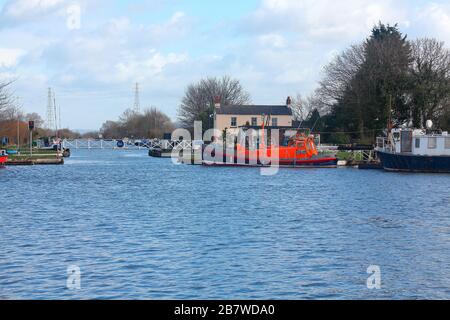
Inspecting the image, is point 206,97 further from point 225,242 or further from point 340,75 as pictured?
point 225,242

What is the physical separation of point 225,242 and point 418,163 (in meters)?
48.7

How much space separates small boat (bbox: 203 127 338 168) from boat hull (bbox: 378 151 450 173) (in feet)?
31.4

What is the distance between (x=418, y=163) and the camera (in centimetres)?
7375

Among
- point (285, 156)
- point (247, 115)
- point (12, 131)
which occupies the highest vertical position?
point (247, 115)

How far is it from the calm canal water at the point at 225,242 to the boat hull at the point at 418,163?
1879cm

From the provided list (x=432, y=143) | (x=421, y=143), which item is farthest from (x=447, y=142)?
(x=421, y=143)

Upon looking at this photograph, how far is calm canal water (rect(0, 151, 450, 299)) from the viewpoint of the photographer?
2158 centimetres

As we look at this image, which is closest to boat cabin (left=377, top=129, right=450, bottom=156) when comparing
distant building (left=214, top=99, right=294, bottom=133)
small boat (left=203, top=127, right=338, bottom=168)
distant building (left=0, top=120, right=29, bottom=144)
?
small boat (left=203, top=127, right=338, bottom=168)

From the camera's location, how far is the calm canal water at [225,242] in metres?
21.6

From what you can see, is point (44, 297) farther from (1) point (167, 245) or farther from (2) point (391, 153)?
(2) point (391, 153)

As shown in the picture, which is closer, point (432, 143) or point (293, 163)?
point (432, 143)

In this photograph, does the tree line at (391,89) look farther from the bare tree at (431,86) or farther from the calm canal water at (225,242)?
the calm canal water at (225,242)

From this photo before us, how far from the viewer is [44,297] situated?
20406 mm

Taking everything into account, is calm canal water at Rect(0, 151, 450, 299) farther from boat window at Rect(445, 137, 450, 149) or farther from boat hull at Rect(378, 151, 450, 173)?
boat hull at Rect(378, 151, 450, 173)
